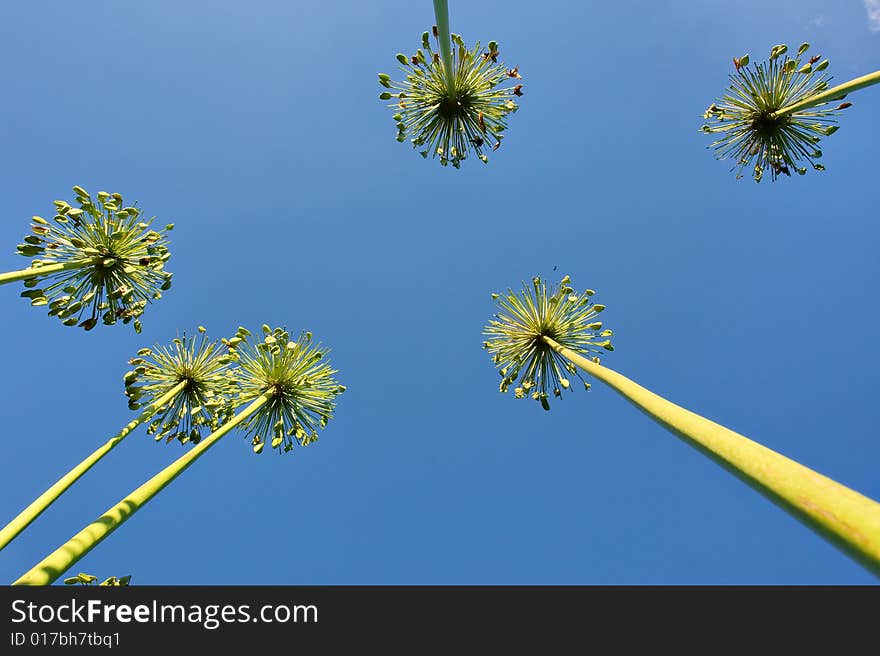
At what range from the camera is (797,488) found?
1.88 m

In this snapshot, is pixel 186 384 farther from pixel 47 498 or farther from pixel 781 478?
pixel 781 478

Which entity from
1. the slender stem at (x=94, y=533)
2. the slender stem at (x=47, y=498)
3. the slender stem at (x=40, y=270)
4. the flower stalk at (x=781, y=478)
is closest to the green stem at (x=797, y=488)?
the flower stalk at (x=781, y=478)

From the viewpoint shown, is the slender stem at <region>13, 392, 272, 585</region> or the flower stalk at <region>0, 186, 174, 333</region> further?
the flower stalk at <region>0, 186, 174, 333</region>

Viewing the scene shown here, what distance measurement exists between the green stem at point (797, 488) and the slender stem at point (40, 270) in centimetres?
687

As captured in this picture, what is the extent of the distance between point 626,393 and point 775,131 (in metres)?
9.50

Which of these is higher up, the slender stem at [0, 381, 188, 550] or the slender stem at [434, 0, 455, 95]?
the slender stem at [434, 0, 455, 95]

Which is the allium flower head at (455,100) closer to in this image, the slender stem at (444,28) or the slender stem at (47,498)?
the slender stem at (444,28)

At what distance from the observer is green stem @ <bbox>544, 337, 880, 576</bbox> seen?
61.8 inches

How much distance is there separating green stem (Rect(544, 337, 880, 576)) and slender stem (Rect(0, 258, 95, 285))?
270 inches

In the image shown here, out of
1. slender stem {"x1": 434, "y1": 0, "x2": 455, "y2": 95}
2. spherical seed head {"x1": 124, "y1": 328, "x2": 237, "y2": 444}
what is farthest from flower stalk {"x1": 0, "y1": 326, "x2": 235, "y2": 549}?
slender stem {"x1": 434, "y1": 0, "x2": 455, "y2": 95}

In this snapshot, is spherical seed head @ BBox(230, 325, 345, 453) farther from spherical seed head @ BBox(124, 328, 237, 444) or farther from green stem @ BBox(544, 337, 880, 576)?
green stem @ BBox(544, 337, 880, 576)

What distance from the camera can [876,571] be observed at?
1.51m

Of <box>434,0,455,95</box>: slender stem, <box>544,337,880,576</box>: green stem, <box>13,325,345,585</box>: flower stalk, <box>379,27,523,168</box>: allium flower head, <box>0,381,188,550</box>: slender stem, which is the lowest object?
<box>544,337,880,576</box>: green stem
